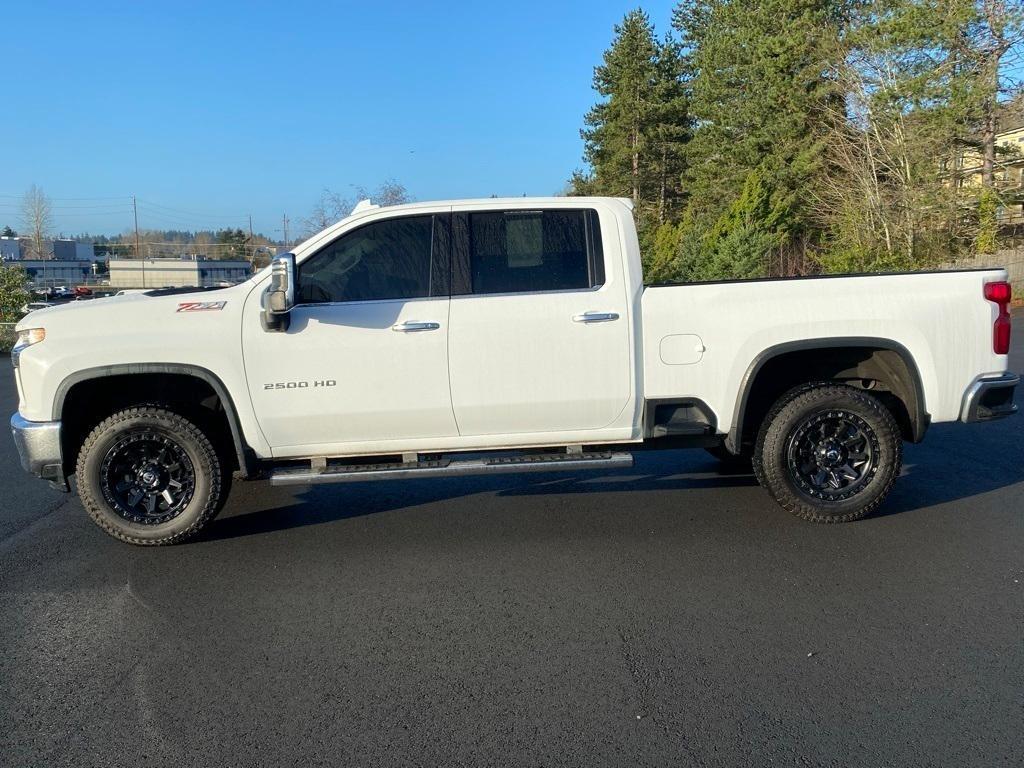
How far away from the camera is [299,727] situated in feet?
10.7

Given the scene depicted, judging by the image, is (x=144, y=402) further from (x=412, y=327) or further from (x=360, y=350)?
(x=412, y=327)

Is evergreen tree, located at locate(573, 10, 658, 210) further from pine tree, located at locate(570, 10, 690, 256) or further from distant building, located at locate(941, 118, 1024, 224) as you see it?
distant building, located at locate(941, 118, 1024, 224)

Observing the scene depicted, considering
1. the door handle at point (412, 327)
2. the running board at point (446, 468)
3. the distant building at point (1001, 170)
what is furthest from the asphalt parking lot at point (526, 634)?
the distant building at point (1001, 170)

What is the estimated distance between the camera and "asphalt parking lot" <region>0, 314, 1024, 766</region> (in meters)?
3.17

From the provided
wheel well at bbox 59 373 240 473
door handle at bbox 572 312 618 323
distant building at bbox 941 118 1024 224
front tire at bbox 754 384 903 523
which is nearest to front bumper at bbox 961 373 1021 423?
front tire at bbox 754 384 903 523

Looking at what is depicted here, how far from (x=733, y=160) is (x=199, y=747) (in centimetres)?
3523

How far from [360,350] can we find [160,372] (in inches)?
48.1

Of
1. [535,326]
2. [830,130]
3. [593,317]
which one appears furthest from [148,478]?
[830,130]

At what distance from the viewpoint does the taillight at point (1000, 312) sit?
212 inches

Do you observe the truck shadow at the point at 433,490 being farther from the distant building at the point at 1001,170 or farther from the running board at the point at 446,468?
the distant building at the point at 1001,170

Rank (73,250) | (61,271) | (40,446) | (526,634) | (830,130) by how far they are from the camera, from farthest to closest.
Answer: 1. (73,250)
2. (61,271)
3. (830,130)
4. (40,446)
5. (526,634)

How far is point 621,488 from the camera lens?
6.48 meters

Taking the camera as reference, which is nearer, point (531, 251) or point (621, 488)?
point (531, 251)

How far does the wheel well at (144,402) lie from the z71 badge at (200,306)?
0.45 metres
